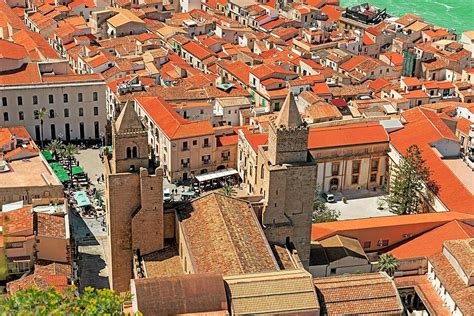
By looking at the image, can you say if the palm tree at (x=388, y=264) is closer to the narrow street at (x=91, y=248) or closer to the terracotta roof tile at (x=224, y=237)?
the terracotta roof tile at (x=224, y=237)

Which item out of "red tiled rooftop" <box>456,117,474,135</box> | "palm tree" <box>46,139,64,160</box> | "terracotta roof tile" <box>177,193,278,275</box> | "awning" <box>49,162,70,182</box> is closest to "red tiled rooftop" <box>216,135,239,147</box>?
"awning" <box>49,162,70,182</box>

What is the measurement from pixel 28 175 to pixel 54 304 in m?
34.9

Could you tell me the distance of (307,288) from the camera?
40.3 metres

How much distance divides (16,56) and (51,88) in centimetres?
703

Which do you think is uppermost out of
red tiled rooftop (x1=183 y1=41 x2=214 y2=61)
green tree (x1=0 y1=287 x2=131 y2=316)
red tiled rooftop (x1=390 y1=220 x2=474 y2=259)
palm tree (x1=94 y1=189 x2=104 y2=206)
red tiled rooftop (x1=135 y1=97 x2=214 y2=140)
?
green tree (x1=0 y1=287 x2=131 y2=316)

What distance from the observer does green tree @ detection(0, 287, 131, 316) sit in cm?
2631

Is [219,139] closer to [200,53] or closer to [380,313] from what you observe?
[200,53]

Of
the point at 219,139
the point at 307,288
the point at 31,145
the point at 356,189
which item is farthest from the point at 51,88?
the point at 307,288

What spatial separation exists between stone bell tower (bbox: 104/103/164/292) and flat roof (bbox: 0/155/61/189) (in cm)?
1399

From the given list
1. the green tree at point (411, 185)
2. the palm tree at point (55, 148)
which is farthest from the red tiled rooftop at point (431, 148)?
the palm tree at point (55, 148)

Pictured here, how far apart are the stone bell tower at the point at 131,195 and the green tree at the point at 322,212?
17.0 meters

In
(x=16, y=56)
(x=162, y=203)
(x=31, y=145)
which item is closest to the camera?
(x=162, y=203)

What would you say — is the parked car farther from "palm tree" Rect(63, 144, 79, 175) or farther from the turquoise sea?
the turquoise sea

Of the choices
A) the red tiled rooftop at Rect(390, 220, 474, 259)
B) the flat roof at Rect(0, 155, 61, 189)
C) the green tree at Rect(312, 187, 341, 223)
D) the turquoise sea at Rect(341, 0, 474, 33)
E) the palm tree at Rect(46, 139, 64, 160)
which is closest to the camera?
the red tiled rooftop at Rect(390, 220, 474, 259)
